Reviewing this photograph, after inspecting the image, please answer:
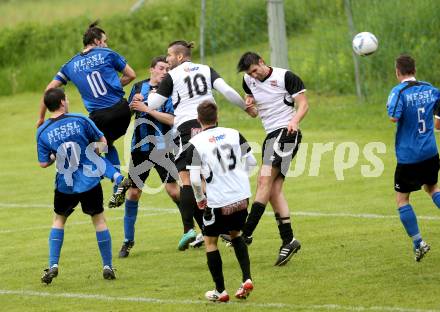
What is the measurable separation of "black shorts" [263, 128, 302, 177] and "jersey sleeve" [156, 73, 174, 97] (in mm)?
1286

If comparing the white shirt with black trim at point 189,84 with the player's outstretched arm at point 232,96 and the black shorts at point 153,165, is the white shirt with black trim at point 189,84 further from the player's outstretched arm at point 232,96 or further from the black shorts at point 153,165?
the black shorts at point 153,165

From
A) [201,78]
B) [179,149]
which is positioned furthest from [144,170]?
[201,78]

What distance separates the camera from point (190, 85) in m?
12.1

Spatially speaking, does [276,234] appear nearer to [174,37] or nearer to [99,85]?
[99,85]

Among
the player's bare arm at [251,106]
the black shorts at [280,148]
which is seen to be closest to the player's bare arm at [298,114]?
the black shorts at [280,148]

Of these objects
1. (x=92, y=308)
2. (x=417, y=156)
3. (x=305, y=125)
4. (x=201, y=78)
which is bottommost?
(x=305, y=125)

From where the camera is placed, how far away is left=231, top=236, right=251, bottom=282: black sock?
9.89 meters

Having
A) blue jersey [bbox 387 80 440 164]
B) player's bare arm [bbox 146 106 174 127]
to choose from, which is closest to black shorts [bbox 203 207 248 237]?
blue jersey [bbox 387 80 440 164]

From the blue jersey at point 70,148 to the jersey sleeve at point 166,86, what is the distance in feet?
4.00

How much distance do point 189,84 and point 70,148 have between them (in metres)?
1.76

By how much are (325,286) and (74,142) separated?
3.02 metres

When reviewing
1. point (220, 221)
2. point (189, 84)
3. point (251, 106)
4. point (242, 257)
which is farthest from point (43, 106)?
point (242, 257)

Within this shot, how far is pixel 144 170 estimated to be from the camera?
1316cm

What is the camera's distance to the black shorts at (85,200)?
11.2 meters
